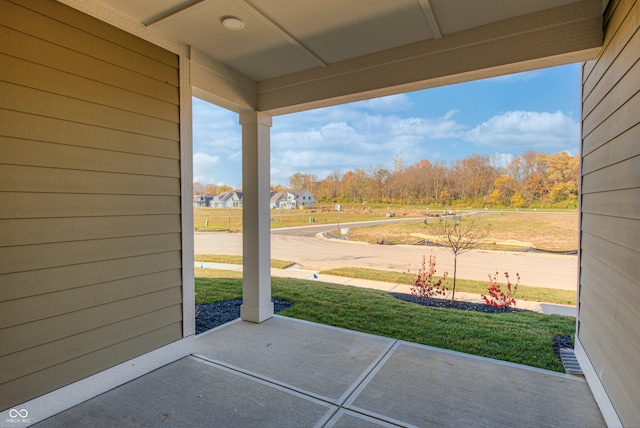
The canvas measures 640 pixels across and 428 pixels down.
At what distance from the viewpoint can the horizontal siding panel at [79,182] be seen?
1.66m

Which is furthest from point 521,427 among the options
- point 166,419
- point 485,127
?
point 485,127

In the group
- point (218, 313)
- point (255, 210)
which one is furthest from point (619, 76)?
point (218, 313)

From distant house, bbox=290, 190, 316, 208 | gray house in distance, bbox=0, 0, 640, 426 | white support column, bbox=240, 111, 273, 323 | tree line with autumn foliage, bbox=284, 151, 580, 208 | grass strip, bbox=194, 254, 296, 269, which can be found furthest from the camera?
grass strip, bbox=194, 254, 296, 269

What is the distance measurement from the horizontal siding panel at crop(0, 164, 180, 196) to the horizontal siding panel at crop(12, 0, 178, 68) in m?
0.94

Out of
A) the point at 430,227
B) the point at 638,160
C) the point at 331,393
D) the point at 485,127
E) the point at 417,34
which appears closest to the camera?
the point at 638,160

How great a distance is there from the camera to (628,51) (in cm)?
151

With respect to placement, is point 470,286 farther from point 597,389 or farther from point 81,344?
point 81,344

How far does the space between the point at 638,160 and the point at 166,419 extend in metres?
2.88

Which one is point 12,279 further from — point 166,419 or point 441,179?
point 441,179

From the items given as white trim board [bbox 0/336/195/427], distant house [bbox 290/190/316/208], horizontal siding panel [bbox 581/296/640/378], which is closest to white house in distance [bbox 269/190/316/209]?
distant house [bbox 290/190/316/208]

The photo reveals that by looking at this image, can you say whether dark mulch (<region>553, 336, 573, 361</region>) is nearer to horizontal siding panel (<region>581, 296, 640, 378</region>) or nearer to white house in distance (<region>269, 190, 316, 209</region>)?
horizontal siding panel (<region>581, 296, 640, 378</region>)

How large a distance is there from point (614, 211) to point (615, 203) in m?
0.05

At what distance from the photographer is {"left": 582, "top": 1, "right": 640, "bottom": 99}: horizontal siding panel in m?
1.47

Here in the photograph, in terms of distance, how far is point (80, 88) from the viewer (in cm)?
193
